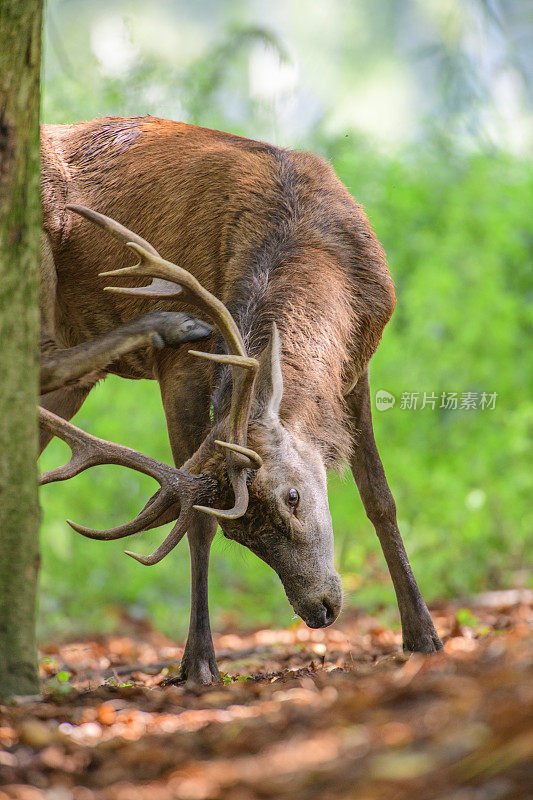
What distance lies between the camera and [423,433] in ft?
31.4

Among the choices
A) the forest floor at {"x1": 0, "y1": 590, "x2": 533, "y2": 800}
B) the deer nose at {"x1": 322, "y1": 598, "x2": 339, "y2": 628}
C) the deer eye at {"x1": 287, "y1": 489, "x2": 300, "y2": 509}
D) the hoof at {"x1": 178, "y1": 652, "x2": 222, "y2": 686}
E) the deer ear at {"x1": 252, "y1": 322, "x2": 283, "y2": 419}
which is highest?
the deer ear at {"x1": 252, "y1": 322, "x2": 283, "y2": 419}

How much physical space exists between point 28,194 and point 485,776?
2231 millimetres

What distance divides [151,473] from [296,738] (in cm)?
221

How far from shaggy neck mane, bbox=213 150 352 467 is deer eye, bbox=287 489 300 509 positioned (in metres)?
0.31

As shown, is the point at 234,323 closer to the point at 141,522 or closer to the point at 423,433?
the point at 141,522

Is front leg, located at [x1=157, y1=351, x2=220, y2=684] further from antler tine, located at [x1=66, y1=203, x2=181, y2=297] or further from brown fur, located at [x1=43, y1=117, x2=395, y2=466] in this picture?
antler tine, located at [x1=66, y1=203, x2=181, y2=297]

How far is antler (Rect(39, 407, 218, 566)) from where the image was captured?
411 cm

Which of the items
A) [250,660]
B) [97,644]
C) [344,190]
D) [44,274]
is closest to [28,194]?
[44,274]

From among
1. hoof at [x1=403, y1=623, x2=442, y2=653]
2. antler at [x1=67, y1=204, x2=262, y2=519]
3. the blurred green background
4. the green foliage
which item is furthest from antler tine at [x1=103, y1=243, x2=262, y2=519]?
the green foliage

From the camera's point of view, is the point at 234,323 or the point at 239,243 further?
the point at 239,243

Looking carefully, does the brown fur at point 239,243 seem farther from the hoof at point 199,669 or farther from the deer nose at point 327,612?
the hoof at point 199,669

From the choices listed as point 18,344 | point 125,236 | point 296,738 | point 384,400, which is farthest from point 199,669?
point 384,400

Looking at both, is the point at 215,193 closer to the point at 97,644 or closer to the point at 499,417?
the point at 97,644

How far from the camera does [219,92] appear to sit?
933 cm
